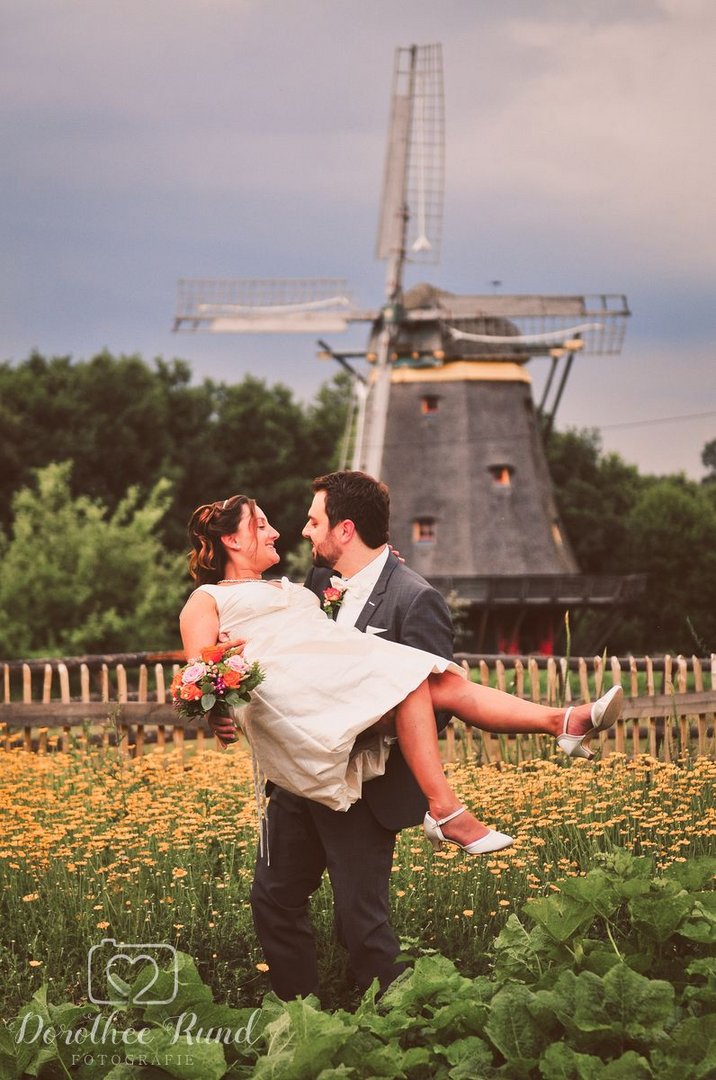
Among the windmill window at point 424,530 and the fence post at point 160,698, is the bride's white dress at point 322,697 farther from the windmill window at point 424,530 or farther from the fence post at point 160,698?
the windmill window at point 424,530

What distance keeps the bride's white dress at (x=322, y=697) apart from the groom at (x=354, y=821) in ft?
0.44

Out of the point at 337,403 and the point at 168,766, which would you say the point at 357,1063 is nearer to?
the point at 168,766

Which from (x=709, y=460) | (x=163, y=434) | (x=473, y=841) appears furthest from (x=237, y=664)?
(x=709, y=460)

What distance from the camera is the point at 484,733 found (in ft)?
26.4

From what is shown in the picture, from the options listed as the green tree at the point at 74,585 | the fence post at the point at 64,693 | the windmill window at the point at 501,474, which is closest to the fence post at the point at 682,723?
the fence post at the point at 64,693

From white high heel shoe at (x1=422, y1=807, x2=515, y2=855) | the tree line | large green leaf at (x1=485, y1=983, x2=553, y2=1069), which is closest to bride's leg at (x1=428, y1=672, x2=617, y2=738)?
white high heel shoe at (x1=422, y1=807, x2=515, y2=855)

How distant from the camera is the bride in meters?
3.96

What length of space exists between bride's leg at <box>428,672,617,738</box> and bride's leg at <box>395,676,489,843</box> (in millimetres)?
100

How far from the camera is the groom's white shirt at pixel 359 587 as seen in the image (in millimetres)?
4367

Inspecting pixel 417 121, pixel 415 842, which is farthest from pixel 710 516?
pixel 415 842

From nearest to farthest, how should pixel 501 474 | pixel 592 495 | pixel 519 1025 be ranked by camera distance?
pixel 519 1025, pixel 501 474, pixel 592 495

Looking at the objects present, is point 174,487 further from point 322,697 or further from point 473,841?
point 473,841

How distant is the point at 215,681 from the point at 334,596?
27.8 inches

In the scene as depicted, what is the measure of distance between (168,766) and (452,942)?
3280mm
